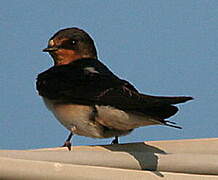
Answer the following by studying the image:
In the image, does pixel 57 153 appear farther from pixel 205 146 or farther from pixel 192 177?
pixel 205 146

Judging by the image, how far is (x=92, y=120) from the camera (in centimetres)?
199

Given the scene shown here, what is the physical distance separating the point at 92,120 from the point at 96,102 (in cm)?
9

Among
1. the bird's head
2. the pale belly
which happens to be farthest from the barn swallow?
the bird's head

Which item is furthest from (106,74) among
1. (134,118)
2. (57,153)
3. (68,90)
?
(57,153)

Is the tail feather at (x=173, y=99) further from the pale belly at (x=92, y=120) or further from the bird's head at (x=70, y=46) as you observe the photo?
the bird's head at (x=70, y=46)

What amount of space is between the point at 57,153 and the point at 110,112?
0.95m

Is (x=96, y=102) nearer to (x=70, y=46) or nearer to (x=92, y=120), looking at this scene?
(x=92, y=120)

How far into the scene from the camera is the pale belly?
187 centimetres

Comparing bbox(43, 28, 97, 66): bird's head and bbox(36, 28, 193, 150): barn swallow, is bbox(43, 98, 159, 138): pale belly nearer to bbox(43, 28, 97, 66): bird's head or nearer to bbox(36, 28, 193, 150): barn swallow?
bbox(36, 28, 193, 150): barn swallow

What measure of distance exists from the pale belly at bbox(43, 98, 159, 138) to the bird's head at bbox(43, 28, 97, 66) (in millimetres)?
418

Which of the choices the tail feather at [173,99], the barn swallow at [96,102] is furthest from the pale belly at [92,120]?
the tail feather at [173,99]

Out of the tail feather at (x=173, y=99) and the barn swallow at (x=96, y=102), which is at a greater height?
the tail feather at (x=173, y=99)

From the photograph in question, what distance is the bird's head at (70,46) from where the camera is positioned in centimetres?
251

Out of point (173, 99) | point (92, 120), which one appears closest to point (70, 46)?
point (92, 120)
